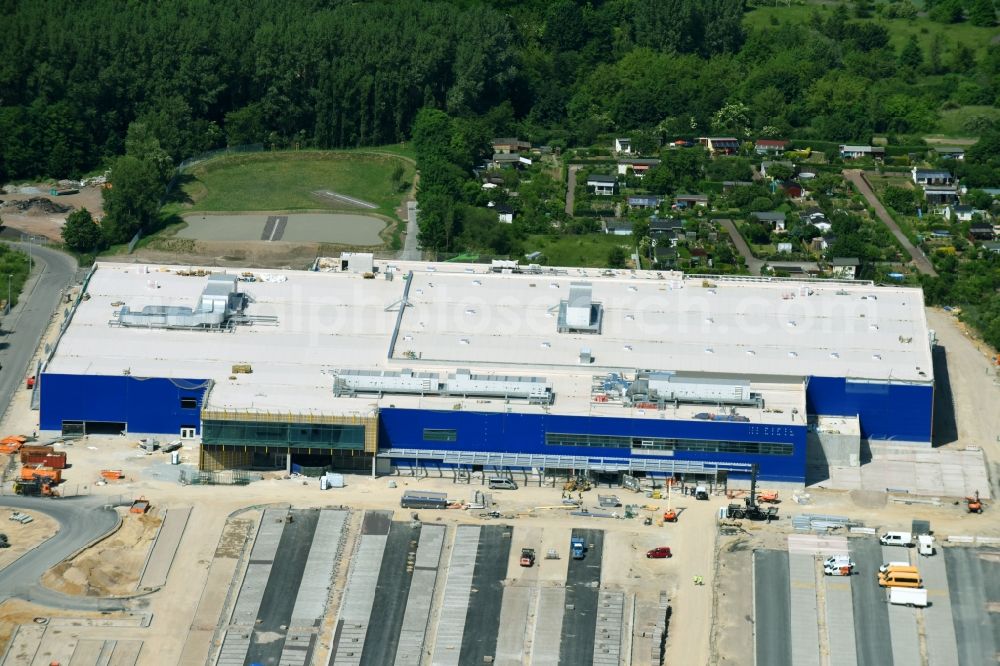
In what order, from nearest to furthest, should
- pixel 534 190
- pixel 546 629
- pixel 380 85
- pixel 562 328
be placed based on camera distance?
pixel 546 629 → pixel 562 328 → pixel 534 190 → pixel 380 85

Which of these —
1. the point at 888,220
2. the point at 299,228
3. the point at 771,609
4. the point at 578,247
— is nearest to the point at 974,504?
the point at 771,609

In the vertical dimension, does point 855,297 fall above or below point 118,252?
above

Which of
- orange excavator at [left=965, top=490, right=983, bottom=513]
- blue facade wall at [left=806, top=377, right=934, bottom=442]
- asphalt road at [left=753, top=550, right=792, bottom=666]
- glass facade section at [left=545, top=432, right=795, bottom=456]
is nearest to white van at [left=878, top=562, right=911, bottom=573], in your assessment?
asphalt road at [left=753, top=550, right=792, bottom=666]

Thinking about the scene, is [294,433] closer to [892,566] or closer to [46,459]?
[46,459]

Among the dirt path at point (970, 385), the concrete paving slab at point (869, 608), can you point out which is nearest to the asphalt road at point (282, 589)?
the concrete paving slab at point (869, 608)

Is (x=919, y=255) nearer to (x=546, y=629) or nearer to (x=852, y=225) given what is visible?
(x=852, y=225)

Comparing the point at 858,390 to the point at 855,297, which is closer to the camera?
the point at 858,390

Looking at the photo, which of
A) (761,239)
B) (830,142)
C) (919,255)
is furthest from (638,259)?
(830,142)
